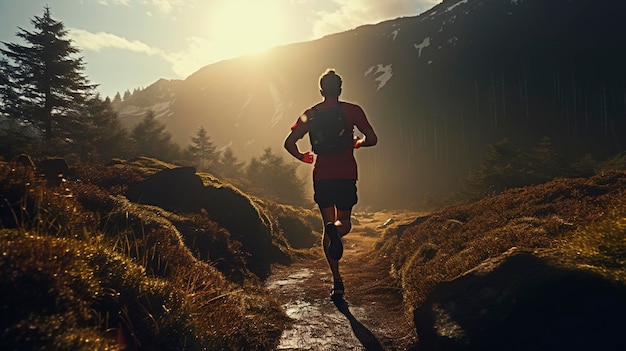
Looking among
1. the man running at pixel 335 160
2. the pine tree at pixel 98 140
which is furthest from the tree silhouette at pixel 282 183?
the man running at pixel 335 160

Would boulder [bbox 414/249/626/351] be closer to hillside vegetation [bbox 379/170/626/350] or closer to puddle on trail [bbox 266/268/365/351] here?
hillside vegetation [bbox 379/170/626/350]

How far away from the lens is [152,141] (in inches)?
1866

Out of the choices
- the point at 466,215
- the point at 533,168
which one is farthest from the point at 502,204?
the point at 533,168

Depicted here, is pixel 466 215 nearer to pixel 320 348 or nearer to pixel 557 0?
pixel 320 348

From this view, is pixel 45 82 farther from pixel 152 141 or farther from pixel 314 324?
pixel 314 324

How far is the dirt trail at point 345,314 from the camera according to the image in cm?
421

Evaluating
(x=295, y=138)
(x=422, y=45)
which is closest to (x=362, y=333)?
(x=295, y=138)

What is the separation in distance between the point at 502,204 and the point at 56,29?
110ft

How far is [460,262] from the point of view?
17.6ft

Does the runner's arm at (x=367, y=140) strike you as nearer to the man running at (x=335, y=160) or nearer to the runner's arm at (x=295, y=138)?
the man running at (x=335, y=160)

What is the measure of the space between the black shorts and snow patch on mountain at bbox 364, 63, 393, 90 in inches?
5017

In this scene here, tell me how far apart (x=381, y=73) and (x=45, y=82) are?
119179 mm

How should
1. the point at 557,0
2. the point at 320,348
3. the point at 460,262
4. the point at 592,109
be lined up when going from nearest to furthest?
the point at 320,348, the point at 460,262, the point at 592,109, the point at 557,0

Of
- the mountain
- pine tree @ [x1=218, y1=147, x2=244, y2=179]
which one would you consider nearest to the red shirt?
pine tree @ [x1=218, y1=147, x2=244, y2=179]
